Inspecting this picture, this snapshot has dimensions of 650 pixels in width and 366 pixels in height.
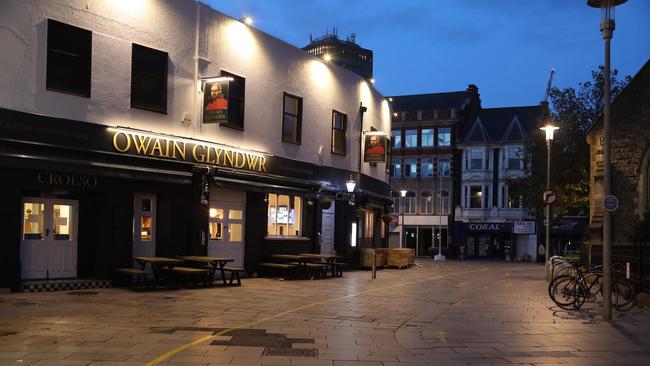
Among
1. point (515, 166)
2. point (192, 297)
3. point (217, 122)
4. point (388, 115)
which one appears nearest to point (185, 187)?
point (217, 122)

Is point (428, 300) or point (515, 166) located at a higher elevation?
point (515, 166)

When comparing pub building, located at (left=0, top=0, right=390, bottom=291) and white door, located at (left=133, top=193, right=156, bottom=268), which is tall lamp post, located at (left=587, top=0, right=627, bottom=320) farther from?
white door, located at (left=133, top=193, right=156, bottom=268)

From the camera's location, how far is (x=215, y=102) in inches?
755

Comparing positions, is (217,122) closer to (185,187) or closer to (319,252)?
(185,187)

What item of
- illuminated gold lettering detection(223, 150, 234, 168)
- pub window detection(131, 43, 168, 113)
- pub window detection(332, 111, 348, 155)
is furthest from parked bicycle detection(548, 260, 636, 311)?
pub window detection(332, 111, 348, 155)

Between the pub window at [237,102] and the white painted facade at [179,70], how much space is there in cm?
21

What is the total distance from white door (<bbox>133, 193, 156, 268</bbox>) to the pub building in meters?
0.04

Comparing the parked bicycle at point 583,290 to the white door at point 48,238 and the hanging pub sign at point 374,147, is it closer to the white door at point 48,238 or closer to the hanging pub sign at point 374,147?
the white door at point 48,238

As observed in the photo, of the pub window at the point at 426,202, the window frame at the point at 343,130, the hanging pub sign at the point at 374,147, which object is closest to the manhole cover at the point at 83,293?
the window frame at the point at 343,130

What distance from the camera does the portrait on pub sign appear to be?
62.4ft

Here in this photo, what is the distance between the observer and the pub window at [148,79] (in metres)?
17.9

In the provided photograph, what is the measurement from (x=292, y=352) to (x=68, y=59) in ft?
35.2

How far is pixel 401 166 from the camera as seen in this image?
211 feet

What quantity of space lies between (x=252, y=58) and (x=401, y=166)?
4341 cm
